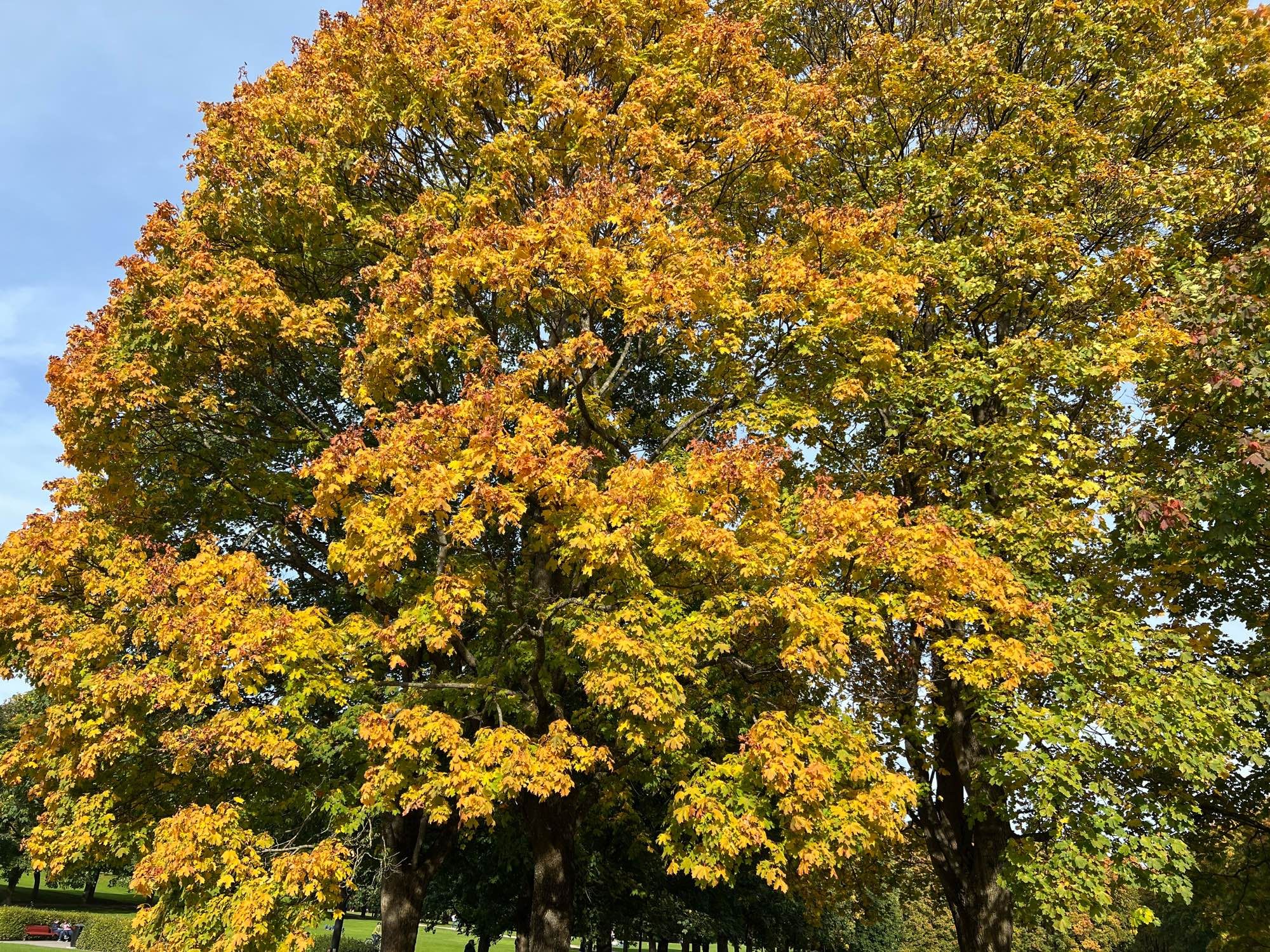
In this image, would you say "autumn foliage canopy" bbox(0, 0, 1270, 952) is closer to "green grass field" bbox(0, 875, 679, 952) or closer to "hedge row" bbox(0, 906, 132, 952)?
"hedge row" bbox(0, 906, 132, 952)

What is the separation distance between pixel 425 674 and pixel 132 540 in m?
5.14

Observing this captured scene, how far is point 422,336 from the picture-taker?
36.4ft

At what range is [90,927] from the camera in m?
32.1

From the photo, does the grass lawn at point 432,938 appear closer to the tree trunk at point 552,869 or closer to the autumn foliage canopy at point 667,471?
the tree trunk at point 552,869

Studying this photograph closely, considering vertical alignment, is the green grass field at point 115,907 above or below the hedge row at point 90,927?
below

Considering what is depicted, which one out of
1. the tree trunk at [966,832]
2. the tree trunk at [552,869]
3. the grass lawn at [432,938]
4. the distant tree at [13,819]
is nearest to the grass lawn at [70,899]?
the distant tree at [13,819]

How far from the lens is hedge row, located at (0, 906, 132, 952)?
104 ft

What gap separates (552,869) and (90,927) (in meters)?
31.1

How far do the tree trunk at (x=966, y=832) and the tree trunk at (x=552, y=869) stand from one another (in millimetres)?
5926

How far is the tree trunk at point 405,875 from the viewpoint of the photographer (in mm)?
12930

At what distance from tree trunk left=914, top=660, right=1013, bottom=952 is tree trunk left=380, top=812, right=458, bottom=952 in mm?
8060

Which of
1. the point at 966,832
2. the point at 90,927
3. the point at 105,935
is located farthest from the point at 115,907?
the point at 966,832

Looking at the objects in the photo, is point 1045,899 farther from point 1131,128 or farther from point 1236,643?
point 1131,128

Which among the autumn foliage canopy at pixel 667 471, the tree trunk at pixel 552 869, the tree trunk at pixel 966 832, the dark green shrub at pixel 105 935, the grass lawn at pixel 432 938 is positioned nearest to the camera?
the autumn foliage canopy at pixel 667 471
